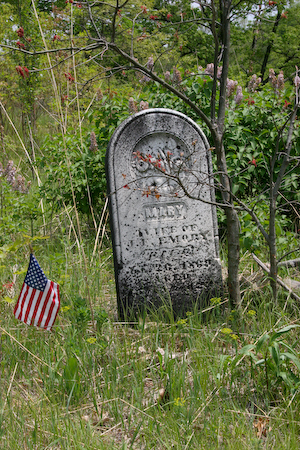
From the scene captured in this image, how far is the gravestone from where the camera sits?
9.90 ft

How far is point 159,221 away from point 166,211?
0.31 feet

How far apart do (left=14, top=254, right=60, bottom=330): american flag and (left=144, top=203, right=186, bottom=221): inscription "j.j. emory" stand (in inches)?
36.2

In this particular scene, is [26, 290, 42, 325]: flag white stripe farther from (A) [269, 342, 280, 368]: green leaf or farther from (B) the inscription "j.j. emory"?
(A) [269, 342, 280, 368]: green leaf

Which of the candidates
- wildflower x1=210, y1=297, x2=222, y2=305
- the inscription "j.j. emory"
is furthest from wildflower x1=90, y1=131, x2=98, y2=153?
wildflower x1=210, y1=297, x2=222, y2=305

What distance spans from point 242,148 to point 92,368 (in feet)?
9.37

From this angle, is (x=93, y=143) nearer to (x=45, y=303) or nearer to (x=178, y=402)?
(x=45, y=303)

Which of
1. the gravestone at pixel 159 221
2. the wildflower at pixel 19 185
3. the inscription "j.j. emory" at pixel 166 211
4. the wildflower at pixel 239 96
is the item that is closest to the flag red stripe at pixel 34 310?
the gravestone at pixel 159 221

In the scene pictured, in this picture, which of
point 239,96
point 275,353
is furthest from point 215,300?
point 239,96

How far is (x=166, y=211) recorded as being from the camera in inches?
124

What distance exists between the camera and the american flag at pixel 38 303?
2.52 meters

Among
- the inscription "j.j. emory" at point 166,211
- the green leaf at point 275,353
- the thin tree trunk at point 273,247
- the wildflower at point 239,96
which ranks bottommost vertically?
the green leaf at point 275,353

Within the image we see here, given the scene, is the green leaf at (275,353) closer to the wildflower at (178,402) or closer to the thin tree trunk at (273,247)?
the wildflower at (178,402)

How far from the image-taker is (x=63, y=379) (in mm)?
2289

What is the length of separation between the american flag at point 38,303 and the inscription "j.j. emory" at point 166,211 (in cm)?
92
